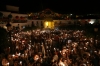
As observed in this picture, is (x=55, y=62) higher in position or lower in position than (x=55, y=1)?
lower

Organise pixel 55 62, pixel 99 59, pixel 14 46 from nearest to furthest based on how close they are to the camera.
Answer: pixel 55 62 → pixel 99 59 → pixel 14 46

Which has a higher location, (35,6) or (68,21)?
(35,6)

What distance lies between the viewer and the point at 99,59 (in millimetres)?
15266

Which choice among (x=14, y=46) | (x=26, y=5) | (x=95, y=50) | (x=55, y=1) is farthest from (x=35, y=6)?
(x=95, y=50)

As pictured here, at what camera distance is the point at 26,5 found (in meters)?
45.6

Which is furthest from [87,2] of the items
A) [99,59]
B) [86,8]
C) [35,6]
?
[99,59]

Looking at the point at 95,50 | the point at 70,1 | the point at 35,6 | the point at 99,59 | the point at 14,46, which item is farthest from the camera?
the point at 70,1

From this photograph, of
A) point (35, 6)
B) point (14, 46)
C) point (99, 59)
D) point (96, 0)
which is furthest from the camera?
point (35, 6)

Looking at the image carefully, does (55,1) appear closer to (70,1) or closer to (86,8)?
(70,1)

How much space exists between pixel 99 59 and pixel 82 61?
5.93ft

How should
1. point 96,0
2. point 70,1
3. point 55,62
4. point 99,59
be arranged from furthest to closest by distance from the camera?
point 70,1 → point 96,0 → point 99,59 → point 55,62

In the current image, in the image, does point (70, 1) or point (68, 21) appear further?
point (70, 1)

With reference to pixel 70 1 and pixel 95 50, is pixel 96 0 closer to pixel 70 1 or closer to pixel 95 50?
pixel 70 1

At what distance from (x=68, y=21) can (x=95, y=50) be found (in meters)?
26.2
